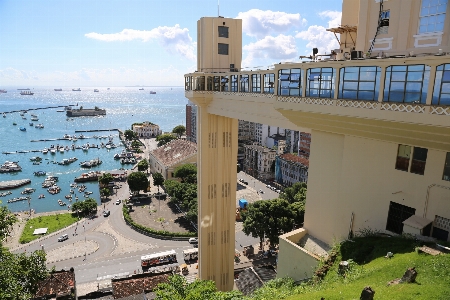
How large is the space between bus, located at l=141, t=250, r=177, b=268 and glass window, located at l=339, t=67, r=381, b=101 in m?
31.2

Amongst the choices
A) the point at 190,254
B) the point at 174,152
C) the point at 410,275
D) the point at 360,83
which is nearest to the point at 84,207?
the point at 190,254

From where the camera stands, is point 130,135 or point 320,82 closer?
point 320,82

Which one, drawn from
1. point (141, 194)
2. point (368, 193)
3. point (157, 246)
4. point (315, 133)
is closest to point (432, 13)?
point (315, 133)

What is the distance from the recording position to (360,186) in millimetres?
10891

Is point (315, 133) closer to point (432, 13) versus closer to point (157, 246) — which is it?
point (432, 13)

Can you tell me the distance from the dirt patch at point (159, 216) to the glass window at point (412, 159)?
36925mm

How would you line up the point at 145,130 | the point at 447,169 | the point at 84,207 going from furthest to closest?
the point at 145,130, the point at 84,207, the point at 447,169

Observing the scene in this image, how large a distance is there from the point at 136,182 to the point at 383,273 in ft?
170

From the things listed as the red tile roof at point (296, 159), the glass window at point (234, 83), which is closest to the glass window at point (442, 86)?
the glass window at point (234, 83)

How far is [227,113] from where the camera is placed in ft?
58.5

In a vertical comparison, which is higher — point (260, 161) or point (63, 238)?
point (260, 161)

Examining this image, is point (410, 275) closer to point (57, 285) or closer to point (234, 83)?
point (234, 83)

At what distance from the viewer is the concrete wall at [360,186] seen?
9.35 metres

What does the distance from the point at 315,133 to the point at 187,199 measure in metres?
36.6
